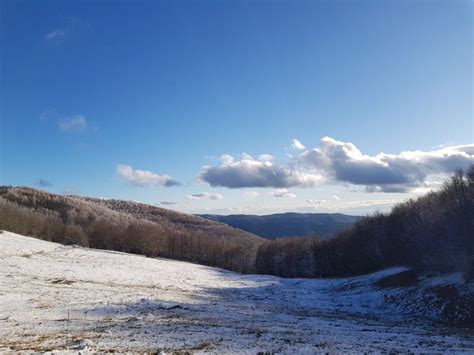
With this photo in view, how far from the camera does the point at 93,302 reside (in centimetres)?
2384

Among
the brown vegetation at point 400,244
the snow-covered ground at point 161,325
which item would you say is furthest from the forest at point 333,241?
the snow-covered ground at point 161,325

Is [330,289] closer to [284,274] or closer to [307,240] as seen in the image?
[284,274]

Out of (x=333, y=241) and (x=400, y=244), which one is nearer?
(x=400, y=244)

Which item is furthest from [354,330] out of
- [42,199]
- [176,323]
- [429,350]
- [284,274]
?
[42,199]

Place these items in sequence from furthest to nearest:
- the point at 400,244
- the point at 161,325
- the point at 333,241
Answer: the point at 333,241 < the point at 400,244 < the point at 161,325

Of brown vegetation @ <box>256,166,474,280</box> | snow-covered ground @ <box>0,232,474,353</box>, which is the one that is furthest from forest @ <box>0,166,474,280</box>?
snow-covered ground @ <box>0,232,474,353</box>

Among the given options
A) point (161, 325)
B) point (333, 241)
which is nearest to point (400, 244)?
point (333, 241)

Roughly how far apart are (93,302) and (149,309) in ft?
12.5

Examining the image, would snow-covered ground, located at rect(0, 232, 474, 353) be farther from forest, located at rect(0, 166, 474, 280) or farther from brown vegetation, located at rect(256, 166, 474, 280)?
forest, located at rect(0, 166, 474, 280)

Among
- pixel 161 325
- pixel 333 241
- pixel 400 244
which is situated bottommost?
pixel 333 241

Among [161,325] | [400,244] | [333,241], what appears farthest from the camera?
[333,241]

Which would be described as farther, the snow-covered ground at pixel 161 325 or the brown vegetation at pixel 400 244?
the brown vegetation at pixel 400 244

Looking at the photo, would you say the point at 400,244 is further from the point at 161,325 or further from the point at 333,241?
the point at 161,325

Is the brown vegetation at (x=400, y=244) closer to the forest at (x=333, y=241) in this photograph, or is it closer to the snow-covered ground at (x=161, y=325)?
the forest at (x=333, y=241)
